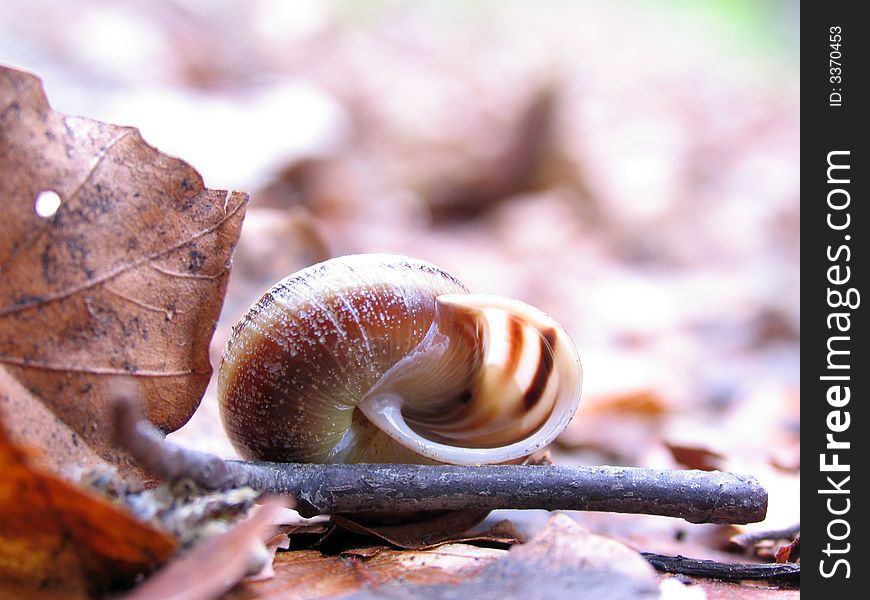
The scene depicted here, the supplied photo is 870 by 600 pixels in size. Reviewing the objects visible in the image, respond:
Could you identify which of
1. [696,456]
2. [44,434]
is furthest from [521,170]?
[44,434]

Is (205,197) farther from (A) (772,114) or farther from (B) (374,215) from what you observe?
(A) (772,114)

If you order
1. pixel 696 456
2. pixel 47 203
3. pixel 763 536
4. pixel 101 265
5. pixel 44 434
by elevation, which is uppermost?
pixel 47 203

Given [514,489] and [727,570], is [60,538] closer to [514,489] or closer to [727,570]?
[514,489]

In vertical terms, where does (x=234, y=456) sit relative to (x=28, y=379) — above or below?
below

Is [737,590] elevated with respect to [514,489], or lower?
lower

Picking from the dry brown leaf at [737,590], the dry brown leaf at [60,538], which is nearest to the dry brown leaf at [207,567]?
the dry brown leaf at [60,538]

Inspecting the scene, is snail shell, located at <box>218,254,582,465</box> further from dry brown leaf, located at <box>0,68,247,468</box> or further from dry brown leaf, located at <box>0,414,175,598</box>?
dry brown leaf, located at <box>0,414,175,598</box>
